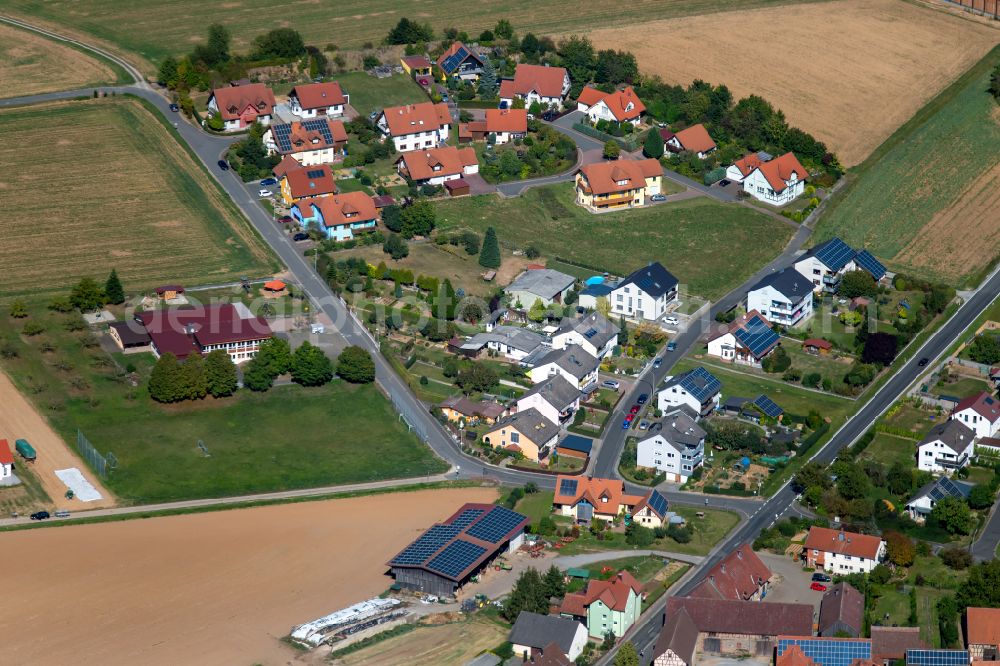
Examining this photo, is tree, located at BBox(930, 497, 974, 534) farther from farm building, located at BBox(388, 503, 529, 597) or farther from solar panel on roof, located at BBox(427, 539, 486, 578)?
solar panel on roof, located at BBox(427, 539, 486, 578)

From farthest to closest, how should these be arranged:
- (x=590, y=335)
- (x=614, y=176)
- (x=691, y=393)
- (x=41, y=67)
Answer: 1. (x=41, y=67)
2. (x=614, y=176)
3. (x=590, y=335)
4. (x=691, y=393)

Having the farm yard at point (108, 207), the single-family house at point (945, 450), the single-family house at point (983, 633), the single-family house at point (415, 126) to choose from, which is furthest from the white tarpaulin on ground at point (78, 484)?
the single-family house at point (415, 126)

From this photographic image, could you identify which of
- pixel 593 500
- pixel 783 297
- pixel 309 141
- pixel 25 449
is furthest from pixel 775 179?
pixel 25 449

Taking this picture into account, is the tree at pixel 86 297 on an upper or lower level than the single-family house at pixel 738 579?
upper

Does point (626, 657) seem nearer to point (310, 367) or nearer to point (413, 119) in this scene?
point (310, 367)

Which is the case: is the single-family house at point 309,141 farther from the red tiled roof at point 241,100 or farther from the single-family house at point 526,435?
the single-family house at point 526,435


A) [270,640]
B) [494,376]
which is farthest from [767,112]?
[270,640]
